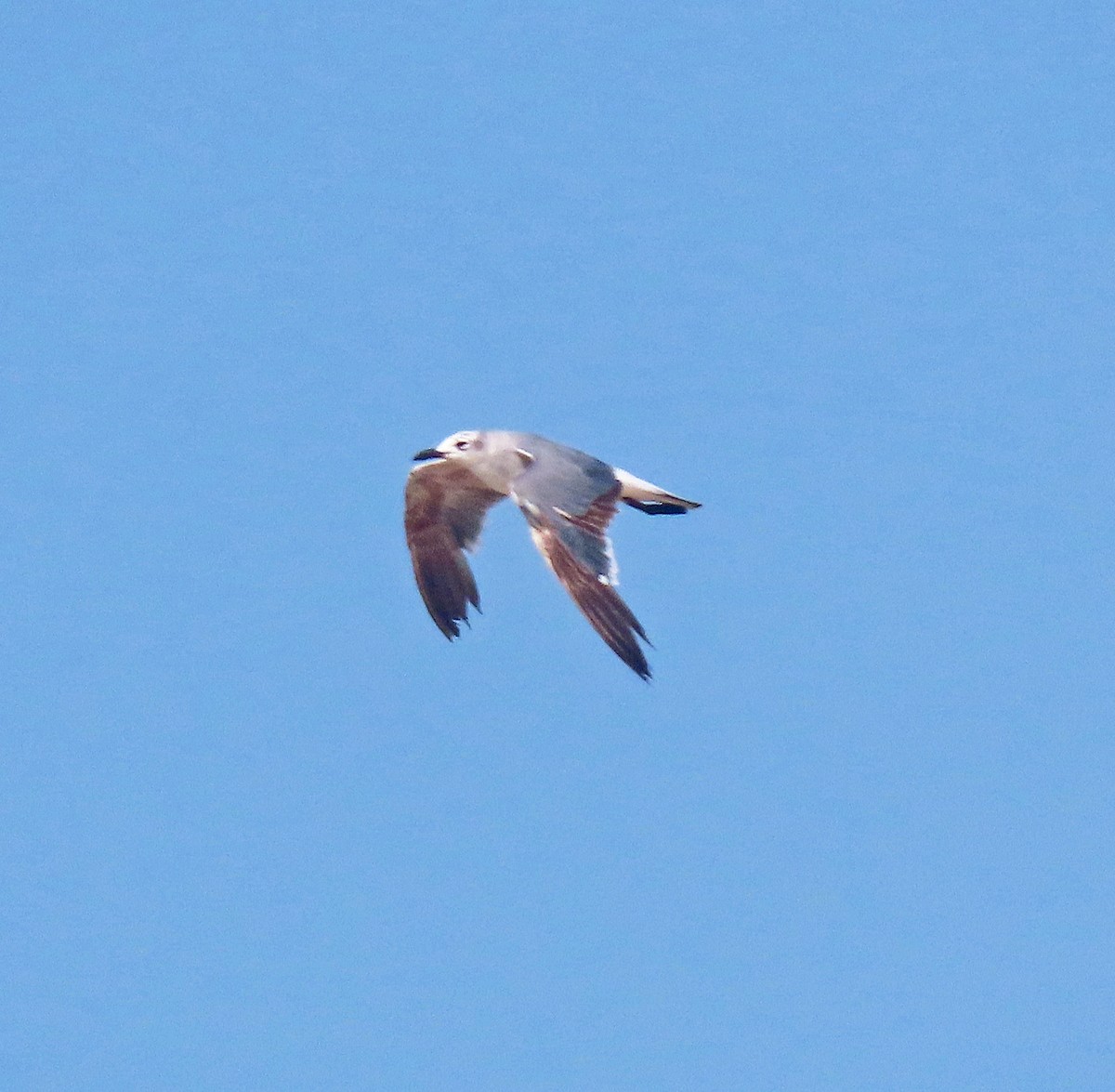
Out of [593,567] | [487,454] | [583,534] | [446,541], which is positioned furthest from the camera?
[446,541]

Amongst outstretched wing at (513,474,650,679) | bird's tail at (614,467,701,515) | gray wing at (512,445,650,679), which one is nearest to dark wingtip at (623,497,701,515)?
bird's tail at (614,467,701,515)

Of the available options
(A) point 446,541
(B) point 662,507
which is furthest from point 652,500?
(A) point 446,541

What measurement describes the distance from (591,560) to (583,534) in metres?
0.31

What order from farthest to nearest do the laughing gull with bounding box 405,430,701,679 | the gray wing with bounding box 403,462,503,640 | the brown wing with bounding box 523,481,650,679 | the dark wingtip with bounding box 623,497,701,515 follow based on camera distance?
1. the gray wing with bounding box 403,462,503,640
2. the dark wingtip with bounding box 623,497,701,515
3. the laughing gull with bounding box 405,430,701,679
4. the brown wing with bounding box 523,481,650,679

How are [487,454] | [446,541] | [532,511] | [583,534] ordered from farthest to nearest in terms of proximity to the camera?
[446,541]
[487,454]
[532,511]
[583,534]

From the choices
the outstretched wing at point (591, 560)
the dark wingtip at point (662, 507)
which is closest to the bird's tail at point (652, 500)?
the dark wingtip at point (662, 507)

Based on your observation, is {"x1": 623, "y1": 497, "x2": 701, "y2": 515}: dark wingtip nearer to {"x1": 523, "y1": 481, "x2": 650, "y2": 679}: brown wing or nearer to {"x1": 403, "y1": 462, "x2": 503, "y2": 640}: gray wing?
{"x1": 403, "y1": 462, "x2": 503, "y2": 640}: gray wing

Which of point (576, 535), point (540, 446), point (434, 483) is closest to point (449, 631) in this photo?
point (434, 483)

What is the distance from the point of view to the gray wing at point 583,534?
518 inches

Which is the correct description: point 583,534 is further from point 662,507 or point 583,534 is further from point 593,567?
point 662,507

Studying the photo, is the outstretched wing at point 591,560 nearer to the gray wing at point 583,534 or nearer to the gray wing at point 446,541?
the gray wing at point 583,534

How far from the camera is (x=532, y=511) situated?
46.2 ft

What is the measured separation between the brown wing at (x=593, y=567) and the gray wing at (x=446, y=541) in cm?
297

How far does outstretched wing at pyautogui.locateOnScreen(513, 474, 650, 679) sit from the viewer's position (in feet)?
43.0
